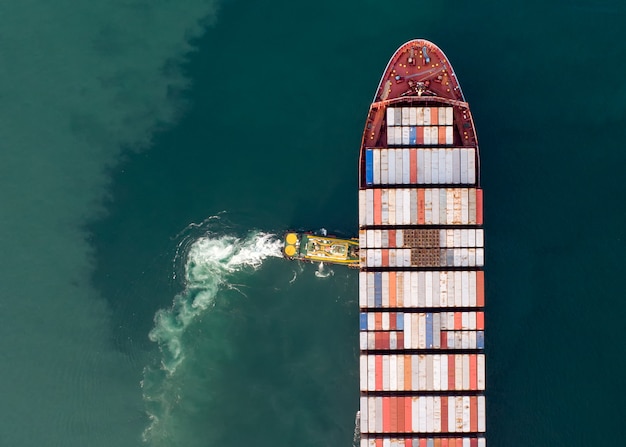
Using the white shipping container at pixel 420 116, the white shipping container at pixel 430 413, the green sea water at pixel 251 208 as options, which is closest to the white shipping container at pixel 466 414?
the white shipping container at pixel 430 413

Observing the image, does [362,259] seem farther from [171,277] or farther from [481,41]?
[481,41]

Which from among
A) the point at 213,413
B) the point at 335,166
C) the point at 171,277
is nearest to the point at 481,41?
the point at 335,166

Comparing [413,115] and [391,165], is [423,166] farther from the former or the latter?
[413,115]

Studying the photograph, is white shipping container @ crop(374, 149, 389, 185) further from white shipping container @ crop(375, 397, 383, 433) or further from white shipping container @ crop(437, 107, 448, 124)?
white shipping container @ crop(375, 397, 383, 433)

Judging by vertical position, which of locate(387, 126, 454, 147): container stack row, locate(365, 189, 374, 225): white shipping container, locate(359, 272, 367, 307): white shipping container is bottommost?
locate(359, 272, 367, 307): white shipping container

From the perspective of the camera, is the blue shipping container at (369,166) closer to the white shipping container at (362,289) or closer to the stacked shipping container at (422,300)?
the stacked shipping container at (422,300)

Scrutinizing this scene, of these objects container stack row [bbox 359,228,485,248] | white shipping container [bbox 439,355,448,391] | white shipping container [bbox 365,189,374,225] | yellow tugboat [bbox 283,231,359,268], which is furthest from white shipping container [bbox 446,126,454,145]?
white shipping container [bbox 439,355,448,391]
